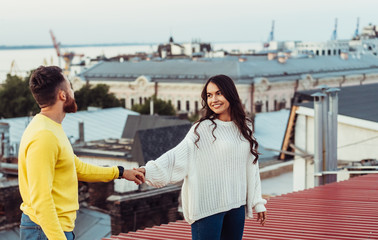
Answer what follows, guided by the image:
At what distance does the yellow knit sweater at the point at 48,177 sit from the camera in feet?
10.6

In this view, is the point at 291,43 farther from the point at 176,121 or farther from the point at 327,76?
the point at 176,121

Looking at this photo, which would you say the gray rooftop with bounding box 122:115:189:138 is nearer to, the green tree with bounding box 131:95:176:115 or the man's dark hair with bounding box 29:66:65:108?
the man's dark hair with bounding box 29:66:65:108

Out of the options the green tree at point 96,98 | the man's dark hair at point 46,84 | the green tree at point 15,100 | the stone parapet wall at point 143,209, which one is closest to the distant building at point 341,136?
the stone parapet wall at point 143,209

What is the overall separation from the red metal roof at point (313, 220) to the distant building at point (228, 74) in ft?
179

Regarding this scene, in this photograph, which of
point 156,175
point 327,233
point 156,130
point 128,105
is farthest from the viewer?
point 128,105

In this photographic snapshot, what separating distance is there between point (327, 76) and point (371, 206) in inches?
2679

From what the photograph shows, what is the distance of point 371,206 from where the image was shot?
7293 mm

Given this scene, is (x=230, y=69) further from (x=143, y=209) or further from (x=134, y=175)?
(x=134, y=175)

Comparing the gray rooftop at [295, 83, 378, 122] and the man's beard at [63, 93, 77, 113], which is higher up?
the man's beard at [63, 93, 77, 113]

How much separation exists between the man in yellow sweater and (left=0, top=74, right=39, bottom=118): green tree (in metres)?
52.7

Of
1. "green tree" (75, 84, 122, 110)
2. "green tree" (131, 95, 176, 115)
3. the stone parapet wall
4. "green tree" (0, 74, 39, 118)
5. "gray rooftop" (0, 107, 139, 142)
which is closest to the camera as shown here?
the stone parapet wall

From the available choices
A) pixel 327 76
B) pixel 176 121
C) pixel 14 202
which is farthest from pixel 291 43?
pixel 14 202

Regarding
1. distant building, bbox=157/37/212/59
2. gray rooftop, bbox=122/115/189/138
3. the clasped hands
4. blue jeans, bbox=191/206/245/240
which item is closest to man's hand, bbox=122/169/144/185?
the clasped hands

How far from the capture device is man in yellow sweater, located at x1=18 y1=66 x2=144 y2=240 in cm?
325
